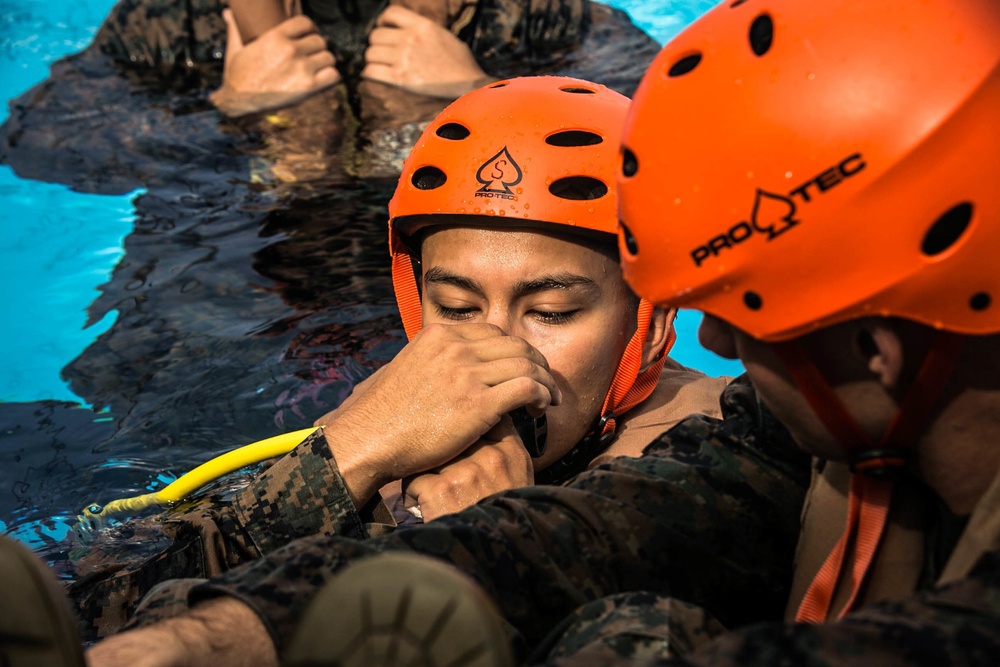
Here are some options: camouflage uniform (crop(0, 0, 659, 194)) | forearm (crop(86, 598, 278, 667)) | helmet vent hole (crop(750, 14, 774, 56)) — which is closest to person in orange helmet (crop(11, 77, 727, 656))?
forearm (crop(86, 598, 278, 667))

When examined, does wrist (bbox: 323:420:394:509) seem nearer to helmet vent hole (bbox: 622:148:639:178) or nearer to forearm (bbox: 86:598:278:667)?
forearm (bbox: 86:598:278:667)

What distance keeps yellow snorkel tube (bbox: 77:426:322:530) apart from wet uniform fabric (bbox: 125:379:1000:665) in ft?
5.00

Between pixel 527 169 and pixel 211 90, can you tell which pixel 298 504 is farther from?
pixel 211 90

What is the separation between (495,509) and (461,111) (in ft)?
6.25

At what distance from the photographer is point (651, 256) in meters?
2.21

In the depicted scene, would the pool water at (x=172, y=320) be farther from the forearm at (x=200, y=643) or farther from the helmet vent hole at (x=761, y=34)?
the helmet vent hole at (x=761, y=34)

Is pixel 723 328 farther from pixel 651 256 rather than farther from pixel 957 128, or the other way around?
pixel 957 128

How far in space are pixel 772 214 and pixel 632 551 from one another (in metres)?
0.98

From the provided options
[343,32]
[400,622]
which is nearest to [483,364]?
[400,622]

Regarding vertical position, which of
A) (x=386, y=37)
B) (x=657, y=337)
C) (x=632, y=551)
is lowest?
(x=632, y=551)

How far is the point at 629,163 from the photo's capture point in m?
2.19

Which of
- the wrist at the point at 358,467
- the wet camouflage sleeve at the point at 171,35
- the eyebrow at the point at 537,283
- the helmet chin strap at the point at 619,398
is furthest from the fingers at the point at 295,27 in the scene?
the wrist at the point at 358,467

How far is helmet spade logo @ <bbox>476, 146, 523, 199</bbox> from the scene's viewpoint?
369cm

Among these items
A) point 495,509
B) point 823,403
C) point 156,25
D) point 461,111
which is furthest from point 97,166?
point 823,403
